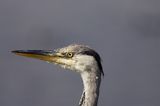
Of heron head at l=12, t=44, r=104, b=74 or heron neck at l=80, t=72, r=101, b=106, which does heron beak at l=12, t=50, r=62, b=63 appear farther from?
heron neck at l=80, t=72, r=101, b=106

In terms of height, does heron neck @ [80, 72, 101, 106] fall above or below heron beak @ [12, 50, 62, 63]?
below

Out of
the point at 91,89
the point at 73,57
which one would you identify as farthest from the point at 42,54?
the point at 91,89

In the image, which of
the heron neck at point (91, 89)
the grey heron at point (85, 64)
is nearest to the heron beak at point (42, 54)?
the grey heron at point (85, 64)

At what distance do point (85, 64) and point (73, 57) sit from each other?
0.51 ft

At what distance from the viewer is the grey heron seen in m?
6.12

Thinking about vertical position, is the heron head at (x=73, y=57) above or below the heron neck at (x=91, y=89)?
above

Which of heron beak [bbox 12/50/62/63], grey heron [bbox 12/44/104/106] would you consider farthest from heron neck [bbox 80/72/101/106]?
heron beak [bbox 12/50/62/63]

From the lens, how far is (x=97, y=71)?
6121 mm

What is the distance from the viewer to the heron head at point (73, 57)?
20.1 feet

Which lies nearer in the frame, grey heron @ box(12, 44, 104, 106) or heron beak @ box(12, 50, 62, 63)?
grey heron @ box(12, 44, 104, 106)

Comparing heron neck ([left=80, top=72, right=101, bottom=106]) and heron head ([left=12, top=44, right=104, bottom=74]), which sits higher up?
heron head ([left=12, top=44, right=104, bottom=74])

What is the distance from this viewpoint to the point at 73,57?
6305 mm

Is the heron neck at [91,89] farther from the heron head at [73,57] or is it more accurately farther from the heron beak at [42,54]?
the heron beak at [42,54]

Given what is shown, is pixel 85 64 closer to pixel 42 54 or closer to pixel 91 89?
pixel 91 89
